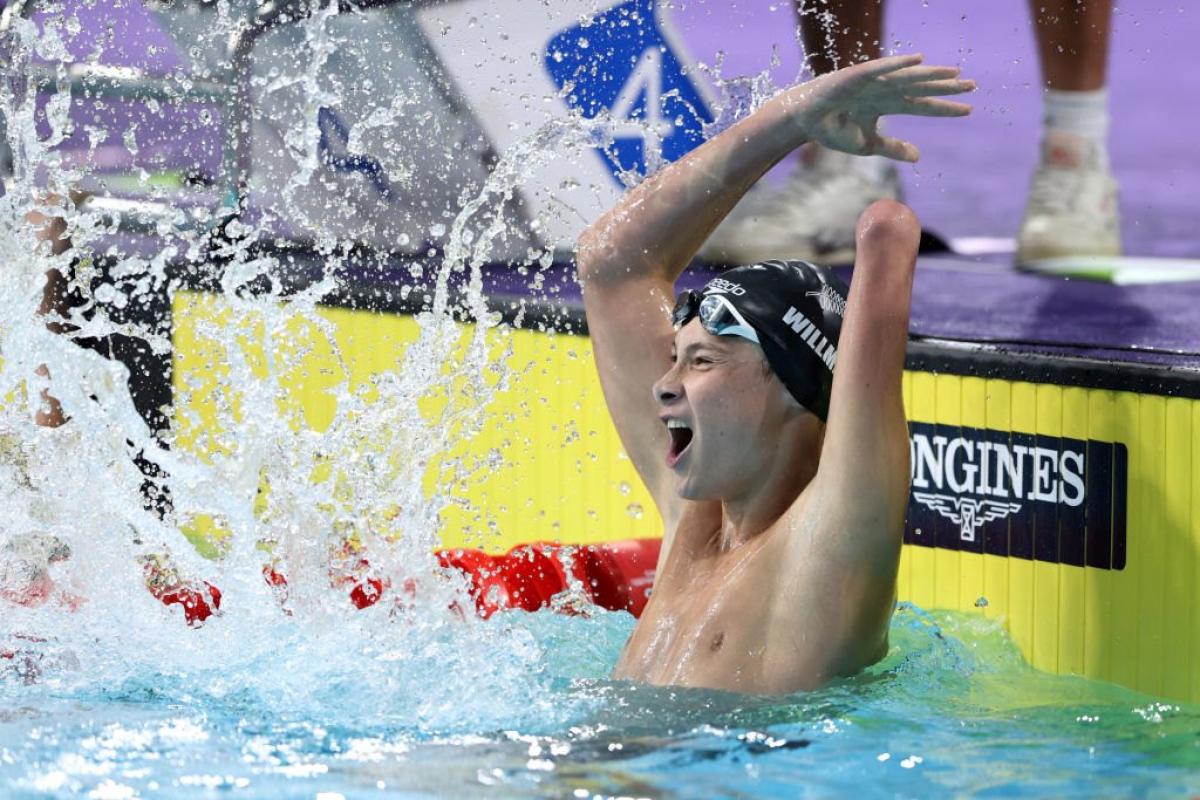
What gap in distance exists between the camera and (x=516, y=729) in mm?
1795

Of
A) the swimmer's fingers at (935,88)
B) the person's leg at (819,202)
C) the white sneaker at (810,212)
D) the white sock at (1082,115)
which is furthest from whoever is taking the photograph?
the white sneaker at (810,212)

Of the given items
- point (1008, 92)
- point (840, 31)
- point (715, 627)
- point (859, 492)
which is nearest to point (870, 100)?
point (859, 492)

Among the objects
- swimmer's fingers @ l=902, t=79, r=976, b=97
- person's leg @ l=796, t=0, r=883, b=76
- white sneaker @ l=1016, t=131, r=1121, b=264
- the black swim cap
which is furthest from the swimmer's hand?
white sneaker @ l=1016, t=131, r=1121, b=264

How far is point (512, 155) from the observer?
8.48 ft

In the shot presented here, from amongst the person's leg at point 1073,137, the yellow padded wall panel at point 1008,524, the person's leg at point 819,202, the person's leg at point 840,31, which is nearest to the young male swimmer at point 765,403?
the yellow padded wall panel at point 1008,524

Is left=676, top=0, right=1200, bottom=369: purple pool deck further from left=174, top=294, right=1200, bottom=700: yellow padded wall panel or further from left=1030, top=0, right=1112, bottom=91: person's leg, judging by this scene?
left=1030, top=0, right=1112, bottom=91: person's leg

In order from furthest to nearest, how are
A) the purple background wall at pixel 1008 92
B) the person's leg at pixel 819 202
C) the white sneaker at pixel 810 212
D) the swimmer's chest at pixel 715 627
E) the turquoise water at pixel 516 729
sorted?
1. the purple background wall at pixel 1008 92
2. the white sneaker at pixel 810 212
3. the person's leg at pixel 819 202
4. the swimmer's chest at pixel 715 627
5. the turquoise water at pixel 516 729

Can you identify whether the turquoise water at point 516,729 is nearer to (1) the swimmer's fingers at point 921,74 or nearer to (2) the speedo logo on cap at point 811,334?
(2) the speedo logo on cap at point 811,334

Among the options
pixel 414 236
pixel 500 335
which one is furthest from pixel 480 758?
pixel 414 236

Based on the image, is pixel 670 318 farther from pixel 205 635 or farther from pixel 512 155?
pixel 205 635

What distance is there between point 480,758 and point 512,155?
3.82ft

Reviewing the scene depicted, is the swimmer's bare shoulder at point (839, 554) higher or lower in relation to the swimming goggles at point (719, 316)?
lower

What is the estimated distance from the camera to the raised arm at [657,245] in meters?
2.06

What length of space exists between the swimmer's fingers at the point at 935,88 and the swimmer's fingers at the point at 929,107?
0.01 m
